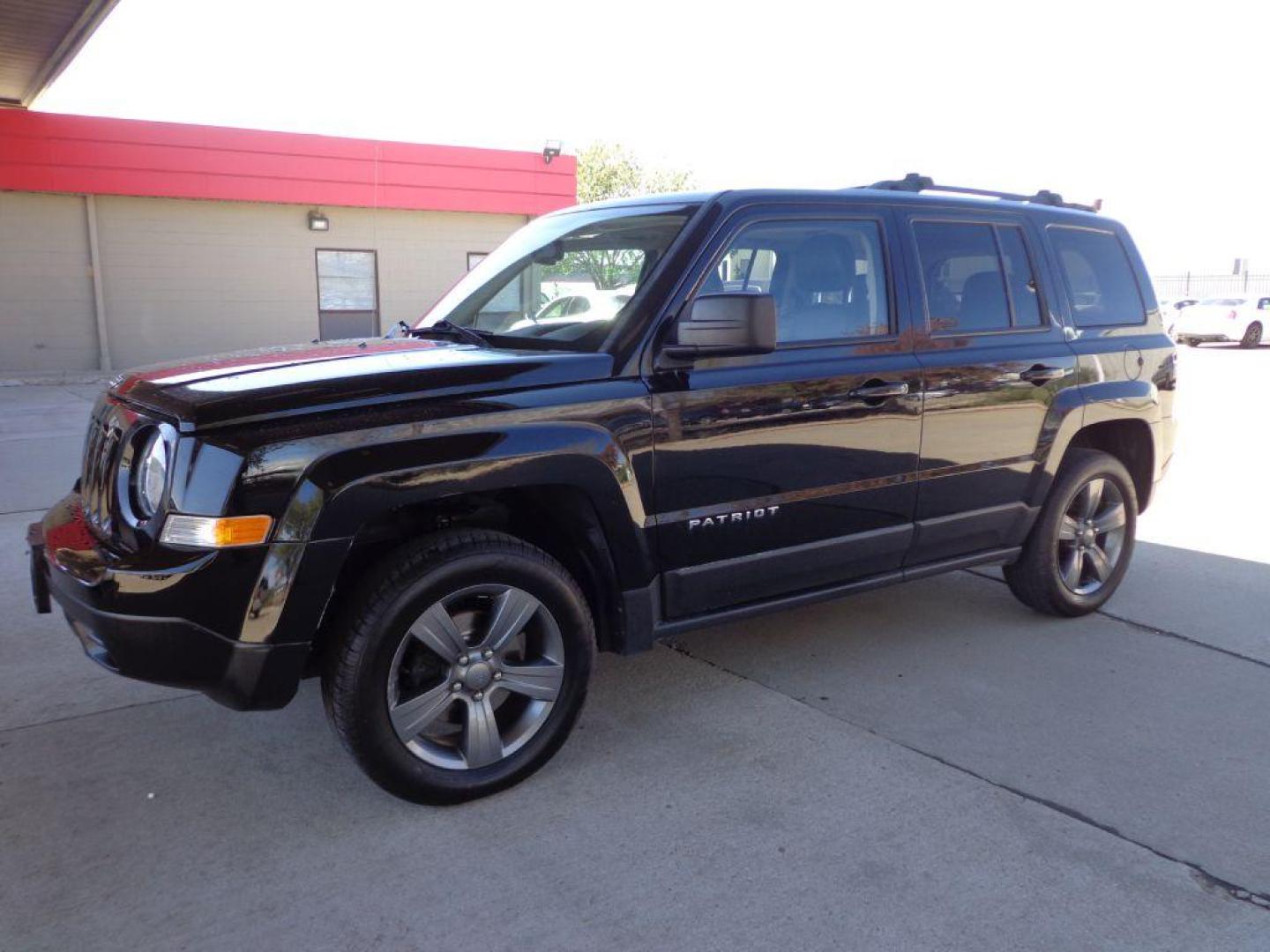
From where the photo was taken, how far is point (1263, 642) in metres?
4.73

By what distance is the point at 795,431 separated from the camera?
3.73m

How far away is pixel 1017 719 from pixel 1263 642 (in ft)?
5.59

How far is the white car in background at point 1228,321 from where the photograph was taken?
27.0 m

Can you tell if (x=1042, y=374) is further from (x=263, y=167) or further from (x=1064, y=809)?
(x=263, y=167)

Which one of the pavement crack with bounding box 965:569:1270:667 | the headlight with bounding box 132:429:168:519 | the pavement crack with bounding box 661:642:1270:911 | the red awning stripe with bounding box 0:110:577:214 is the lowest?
the pavement crack with bounding box 661:642:1270:911

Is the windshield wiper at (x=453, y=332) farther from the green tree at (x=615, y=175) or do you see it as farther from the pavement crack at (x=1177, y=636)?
the green tree at (x=615, y=175)

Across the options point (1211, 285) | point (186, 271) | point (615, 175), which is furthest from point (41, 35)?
point (1211, 285)

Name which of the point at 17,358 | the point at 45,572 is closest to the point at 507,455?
the point at 45,572

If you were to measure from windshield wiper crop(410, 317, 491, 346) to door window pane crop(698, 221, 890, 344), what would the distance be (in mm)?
897

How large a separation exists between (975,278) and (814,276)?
93 cm

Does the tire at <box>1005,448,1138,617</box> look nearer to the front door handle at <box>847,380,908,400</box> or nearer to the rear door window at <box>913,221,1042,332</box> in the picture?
the rear door window at <box>913,221,1042,332</box>

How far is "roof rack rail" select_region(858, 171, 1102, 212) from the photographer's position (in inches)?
178

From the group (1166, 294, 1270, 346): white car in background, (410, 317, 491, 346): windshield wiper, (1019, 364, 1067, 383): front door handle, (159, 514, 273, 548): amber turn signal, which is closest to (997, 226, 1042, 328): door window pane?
(1019, 364, 1067, 383): front door handle

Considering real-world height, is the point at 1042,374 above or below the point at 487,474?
above
